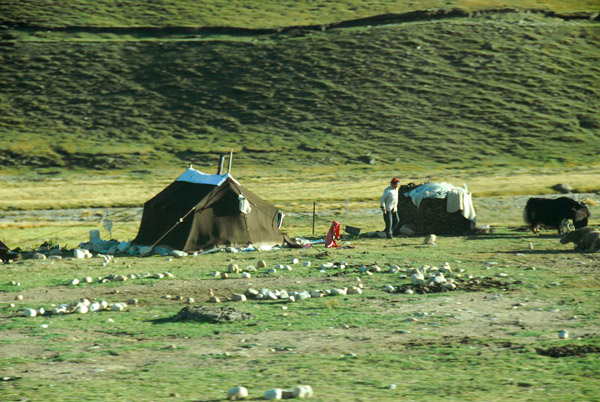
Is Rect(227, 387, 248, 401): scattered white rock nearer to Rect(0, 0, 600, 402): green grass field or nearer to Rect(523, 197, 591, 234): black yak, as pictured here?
Rect(0, 0, 600, 402): green grass field

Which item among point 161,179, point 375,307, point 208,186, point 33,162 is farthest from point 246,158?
point 375,307

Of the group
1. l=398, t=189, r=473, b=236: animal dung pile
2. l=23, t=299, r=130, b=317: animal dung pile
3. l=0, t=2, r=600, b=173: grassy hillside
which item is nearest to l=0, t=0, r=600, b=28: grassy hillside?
l=0, t=2, r=600, b=173: grassy hillside

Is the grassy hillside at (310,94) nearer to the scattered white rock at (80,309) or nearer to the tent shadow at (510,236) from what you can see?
the tent shadow at (510,236)

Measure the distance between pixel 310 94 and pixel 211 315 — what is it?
73.4 m

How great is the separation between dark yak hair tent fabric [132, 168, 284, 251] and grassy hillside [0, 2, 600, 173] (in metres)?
46.6

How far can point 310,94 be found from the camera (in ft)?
270

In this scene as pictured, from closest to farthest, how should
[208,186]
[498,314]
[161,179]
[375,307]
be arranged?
1. [498,314]
2. [375,307]
3. [208,186]
4. [161,179]

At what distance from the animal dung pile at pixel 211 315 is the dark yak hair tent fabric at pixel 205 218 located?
9119 mm

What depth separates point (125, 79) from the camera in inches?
3433

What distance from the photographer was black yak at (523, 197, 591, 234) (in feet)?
72.3

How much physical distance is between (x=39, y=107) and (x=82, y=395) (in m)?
80.5

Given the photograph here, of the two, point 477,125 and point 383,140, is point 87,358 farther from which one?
point 477,125

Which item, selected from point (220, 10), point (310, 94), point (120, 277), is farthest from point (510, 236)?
point (220, 10)

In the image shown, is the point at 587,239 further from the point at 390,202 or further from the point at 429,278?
the point at 429,278
